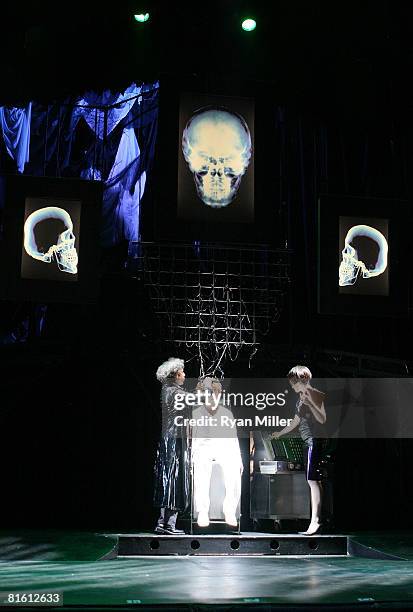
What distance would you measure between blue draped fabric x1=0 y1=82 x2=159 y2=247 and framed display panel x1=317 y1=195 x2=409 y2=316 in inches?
100

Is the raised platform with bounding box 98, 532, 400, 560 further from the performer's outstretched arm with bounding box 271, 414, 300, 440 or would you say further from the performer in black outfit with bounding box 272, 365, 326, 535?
the performer's outstretched arm with bounding box 271, 414, 300, 440

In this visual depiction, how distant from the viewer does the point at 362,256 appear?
7750mm

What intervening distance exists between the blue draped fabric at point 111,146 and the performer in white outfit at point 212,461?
3227 millimetres

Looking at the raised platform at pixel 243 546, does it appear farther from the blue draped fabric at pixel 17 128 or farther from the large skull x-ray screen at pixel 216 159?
the blue draped fabric at pixel 17 128

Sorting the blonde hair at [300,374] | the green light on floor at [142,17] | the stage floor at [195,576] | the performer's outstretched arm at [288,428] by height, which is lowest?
the stage floor at [195,576]

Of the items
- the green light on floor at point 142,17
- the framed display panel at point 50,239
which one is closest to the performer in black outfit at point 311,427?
the framed display panel at point 50,239

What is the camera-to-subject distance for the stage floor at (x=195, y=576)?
376 cm

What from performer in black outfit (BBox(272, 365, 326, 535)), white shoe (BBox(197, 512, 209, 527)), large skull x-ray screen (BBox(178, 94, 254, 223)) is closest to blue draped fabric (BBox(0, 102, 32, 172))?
large skull x-ray screen (BBox(178, 94, 254, 223))

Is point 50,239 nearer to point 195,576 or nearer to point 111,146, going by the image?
point 111,146

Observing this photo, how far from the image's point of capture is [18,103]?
7.55 m

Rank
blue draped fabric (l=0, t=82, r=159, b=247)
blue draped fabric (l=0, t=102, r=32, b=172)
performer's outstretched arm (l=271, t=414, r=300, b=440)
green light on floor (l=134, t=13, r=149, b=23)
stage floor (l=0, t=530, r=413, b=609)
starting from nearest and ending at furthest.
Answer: stage floor (l=0, t=530, r=413, b=609) → green light on floor (l=134, t=13, r=149, b=23) → performer's outstretched arm (l=271, t=414, r=300, b=440) → blue draped fabric (l=0, t=102, r=32, b=172) → blue draped fabric (l=0, t=82, r=159, b=247)

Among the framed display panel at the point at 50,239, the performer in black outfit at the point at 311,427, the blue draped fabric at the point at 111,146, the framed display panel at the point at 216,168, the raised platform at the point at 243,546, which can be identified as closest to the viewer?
the raised platform at the point at 243,546

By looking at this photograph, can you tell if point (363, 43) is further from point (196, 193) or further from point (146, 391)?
point (146, 391)

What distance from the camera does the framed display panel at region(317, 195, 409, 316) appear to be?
7.59m
